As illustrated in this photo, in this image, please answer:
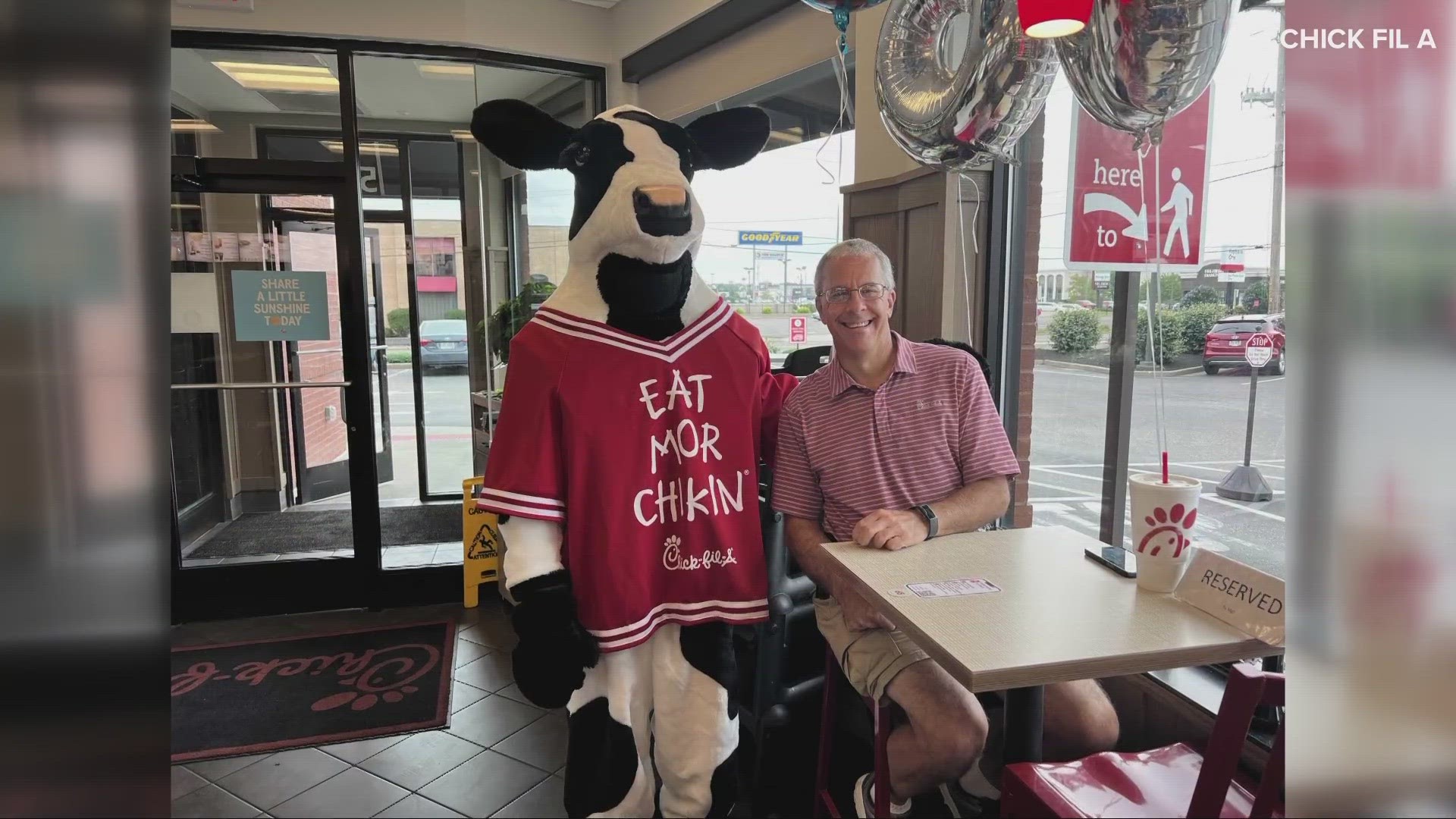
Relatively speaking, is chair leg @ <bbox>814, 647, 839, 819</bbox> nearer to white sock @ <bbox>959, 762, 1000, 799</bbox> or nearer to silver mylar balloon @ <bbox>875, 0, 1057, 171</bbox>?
white sock @ <bbox>959, 762, 1000, 799</bbox>

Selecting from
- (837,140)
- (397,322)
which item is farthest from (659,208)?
(397,322)

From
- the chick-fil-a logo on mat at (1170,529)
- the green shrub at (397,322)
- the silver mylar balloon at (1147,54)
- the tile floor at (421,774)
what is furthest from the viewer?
the green shrub at (397,322)

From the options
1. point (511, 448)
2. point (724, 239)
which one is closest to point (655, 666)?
point (511, 448)

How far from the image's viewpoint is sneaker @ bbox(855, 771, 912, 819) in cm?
167

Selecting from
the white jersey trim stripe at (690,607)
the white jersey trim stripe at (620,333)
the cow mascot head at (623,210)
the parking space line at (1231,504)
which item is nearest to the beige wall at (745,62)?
the cow mascot head at (623,210)

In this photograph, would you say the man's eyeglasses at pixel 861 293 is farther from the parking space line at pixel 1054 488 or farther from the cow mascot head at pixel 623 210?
the parking space line at pixel 1054 488

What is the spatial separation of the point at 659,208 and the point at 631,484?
0.53m

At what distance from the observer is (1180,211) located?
1.86 metres

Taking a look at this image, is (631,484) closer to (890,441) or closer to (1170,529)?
(890,441)

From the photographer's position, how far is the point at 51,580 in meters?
0.19

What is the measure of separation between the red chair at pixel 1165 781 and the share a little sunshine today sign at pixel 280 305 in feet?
10.2

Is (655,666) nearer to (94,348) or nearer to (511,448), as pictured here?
(511,448)

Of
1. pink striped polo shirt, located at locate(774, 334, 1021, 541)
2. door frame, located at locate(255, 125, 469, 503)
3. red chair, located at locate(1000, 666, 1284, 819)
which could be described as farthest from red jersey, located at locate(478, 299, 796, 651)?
door frame, located at locate(255, 125, 469, 503)

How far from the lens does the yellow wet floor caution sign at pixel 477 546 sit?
3381 millimetres
